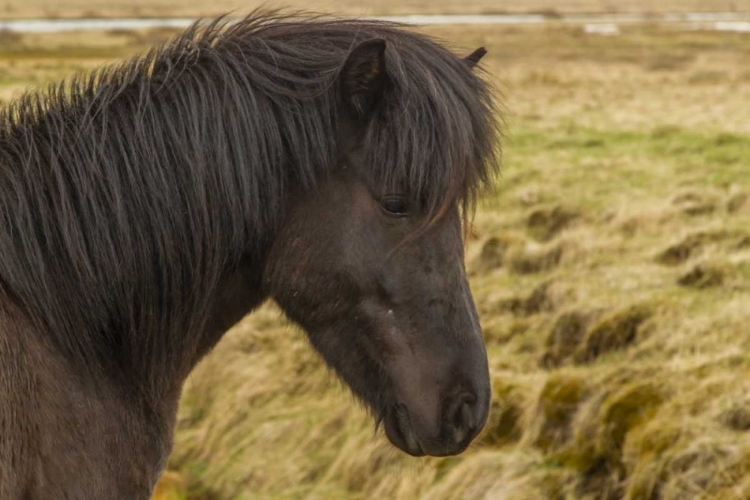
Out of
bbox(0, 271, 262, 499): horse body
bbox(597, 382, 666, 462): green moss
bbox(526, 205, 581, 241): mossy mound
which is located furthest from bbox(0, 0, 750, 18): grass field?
bbox(0, 271, 262, 499): horse body

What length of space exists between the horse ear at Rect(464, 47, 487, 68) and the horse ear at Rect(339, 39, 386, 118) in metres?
0.41

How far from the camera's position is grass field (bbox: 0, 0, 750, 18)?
222 feet

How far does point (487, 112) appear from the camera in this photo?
8.48 ft

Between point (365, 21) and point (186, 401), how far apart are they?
4871 millimetres

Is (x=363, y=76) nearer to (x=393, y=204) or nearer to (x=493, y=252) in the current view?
(x=393, y=204)

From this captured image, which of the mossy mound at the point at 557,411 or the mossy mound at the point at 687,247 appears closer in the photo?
the mossy mound at the point at 557,411

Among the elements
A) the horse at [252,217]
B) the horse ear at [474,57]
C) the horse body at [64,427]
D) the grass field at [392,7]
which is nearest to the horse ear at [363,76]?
the horse at [252,217]

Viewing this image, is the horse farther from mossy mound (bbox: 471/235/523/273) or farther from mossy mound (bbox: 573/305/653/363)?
mossy mound (bbox: 471/235/523/273)

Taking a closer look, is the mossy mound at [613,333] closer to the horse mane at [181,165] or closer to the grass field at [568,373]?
the grass field at [568,373]

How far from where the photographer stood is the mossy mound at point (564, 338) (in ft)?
18.4

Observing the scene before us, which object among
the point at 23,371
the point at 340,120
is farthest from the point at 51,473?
the point at 340,120

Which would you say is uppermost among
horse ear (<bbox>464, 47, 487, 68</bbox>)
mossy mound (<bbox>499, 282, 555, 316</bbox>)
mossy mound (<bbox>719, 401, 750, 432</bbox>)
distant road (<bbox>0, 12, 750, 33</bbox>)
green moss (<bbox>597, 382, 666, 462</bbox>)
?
horse ear (<bbox>464, 47, 487, 68</bbox>)

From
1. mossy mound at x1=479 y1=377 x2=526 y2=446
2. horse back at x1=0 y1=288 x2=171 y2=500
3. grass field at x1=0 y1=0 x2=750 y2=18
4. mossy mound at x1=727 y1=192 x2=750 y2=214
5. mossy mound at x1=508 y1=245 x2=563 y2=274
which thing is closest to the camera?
horse back at x1=0 y1=288 x2=171 y2=500

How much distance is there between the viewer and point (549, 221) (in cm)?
876
